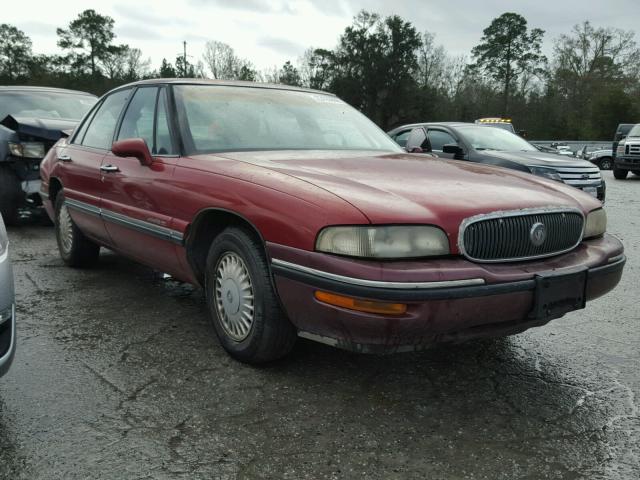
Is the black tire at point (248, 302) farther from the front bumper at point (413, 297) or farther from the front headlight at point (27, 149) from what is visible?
the front headlight at point (27, 149)

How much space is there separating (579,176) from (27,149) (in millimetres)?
7454

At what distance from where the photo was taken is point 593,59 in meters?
56.6

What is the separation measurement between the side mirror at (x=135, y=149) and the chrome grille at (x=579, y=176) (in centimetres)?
684

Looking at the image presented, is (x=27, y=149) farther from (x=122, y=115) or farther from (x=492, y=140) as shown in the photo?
(x=492, y=140)

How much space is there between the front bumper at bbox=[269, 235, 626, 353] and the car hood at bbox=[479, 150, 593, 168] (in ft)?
20.5

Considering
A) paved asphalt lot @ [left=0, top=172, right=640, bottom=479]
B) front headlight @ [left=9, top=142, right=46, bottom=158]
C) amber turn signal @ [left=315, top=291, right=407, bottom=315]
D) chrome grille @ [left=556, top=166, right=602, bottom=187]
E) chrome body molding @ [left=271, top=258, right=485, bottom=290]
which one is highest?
front headlight @ [left=9, top=142, right=46, bottom=158]

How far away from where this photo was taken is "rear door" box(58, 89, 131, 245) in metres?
4.25

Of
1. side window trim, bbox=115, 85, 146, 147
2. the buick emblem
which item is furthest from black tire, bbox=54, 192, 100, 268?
the buick emblem

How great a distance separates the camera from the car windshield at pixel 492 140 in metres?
9.12

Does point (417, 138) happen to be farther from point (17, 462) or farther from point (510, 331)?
point (17, 462)

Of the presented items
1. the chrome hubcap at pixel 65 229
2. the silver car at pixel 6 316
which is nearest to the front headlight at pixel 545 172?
the chrome hubcap at pixel 65 229

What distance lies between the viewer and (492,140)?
9.39 m

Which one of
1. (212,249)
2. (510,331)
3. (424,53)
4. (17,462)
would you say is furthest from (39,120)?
(424,53)

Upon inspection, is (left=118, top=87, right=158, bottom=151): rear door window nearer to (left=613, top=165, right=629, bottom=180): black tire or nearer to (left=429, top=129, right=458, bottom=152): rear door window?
(left=429, top=129, right=458, bottom=152): rear door window
